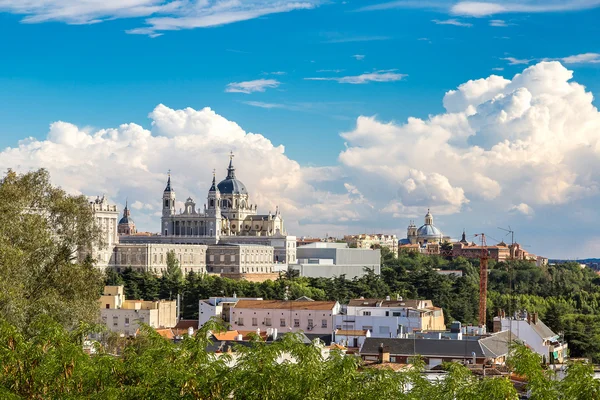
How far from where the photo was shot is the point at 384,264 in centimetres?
18562

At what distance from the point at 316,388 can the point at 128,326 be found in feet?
177

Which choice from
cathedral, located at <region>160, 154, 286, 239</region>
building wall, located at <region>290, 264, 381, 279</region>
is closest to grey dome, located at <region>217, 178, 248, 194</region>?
cathedral, located at <region>160, 154, 286, 239</region>

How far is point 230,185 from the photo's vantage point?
623ft

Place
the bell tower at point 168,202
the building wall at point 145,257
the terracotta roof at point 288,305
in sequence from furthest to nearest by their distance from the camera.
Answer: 1. the bell tower at point 168,202
2. the building wall at point 145,257
3. the terracotta roof at point 288,305

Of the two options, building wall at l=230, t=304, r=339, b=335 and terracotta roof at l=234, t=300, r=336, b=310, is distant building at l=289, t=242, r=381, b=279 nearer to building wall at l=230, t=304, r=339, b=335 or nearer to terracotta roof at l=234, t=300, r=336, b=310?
terracotta roof at l=234, t=300, r=336, b=310

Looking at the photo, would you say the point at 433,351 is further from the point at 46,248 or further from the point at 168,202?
the point at 168,202

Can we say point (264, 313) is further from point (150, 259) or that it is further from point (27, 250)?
point (150, 259)

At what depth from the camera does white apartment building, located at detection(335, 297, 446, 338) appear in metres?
67.5

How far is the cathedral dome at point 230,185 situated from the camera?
189375 mm

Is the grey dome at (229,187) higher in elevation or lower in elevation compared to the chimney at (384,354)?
higher

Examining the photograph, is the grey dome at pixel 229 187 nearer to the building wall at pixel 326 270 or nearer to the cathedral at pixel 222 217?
the cathedral at pixel 222 217

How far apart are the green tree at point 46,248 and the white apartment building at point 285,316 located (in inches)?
1410

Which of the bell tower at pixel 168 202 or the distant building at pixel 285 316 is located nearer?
the distant building at pixel 285 316

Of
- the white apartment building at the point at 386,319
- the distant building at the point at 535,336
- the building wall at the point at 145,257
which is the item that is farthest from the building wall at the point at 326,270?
the distant building at the point at 535,336
